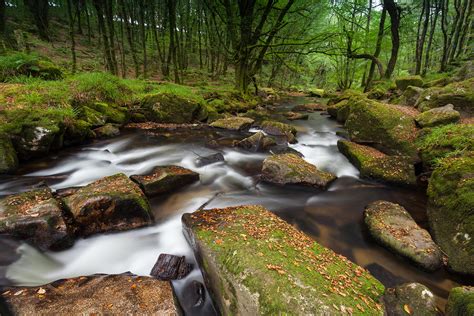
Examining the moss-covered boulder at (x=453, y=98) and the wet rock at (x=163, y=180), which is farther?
the moss-covered boulder at (x=453, y=98)

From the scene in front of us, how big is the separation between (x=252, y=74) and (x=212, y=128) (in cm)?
774

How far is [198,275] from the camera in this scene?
3.20 meters

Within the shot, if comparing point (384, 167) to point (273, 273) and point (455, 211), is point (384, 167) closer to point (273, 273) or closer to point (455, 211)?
point (455, 211)

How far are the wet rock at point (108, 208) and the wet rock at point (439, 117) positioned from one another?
6889 millimetres

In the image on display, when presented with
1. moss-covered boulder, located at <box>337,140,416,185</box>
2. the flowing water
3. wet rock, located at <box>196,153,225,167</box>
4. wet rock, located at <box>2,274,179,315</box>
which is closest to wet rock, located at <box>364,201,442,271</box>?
the flowing water

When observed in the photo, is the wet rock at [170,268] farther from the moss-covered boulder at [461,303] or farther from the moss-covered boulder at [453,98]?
the moss-covered boulder at [453,98]

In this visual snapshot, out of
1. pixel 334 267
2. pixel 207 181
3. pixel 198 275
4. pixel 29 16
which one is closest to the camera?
pixel 334 267

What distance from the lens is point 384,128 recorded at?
23.5 feet

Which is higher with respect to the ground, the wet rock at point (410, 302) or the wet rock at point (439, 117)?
the wet rock at point (439, 117)

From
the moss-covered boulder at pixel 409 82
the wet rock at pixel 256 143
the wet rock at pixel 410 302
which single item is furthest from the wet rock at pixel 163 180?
the moss-covered boulder at pixel 409 82

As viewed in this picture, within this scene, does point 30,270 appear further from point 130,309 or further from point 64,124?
point 64,124

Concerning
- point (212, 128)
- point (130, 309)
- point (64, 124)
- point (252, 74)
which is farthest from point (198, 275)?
point (252, 74)

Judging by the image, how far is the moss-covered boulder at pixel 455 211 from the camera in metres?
3.31

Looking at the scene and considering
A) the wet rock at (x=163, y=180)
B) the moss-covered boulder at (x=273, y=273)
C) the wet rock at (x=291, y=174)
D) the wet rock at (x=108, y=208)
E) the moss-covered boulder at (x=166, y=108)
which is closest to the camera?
the moss-covered boulder at (x=273, y=273)
